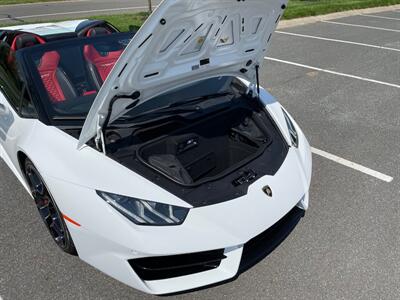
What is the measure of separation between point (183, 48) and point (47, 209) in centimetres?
150

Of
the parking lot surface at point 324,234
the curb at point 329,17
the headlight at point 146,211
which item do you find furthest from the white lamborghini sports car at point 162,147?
the curb at point 329,17

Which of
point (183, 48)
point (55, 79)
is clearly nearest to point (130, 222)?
point (183, 48)

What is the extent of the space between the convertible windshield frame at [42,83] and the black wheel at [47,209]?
0.37 metres

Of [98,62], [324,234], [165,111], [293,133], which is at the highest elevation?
[98,62]

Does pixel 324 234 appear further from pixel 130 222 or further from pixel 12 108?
pixel 12 108

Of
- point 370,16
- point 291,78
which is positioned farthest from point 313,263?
→ point 370,16

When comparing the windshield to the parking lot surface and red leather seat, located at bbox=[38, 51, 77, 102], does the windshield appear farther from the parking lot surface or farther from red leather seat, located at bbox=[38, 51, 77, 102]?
the parking lot surface

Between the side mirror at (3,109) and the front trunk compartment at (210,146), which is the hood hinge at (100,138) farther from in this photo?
the side mirror at (3,109)

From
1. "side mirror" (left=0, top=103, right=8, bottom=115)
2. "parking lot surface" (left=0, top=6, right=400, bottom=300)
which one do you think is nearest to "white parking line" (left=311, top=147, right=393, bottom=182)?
"parking lot surface" (left=0, top=6, right=400, bottom=300)

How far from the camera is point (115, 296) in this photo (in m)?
2.25

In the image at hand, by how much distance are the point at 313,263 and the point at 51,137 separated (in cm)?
194

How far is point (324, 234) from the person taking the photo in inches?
108

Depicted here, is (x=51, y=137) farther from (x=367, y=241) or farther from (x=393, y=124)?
(x=393, y=124)

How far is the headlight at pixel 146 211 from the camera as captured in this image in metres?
2.01
